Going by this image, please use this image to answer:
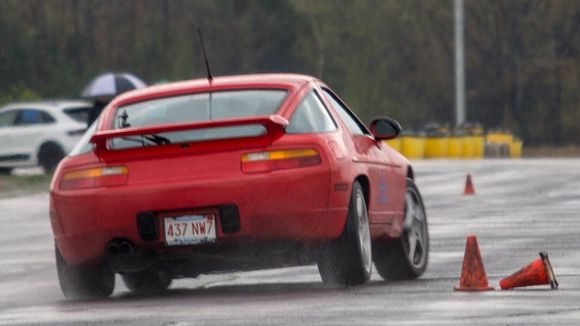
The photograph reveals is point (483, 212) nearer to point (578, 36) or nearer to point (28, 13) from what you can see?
point (578, 36)

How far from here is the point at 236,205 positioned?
11.3m

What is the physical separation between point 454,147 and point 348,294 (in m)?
43.2

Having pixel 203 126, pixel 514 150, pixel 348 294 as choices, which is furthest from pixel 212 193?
pixel 514 150

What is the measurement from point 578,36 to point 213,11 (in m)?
21.3

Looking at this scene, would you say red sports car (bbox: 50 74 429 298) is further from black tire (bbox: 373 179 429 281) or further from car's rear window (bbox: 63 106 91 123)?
car's rear window (bbox: 63 106 91 123)

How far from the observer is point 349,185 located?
460 inches

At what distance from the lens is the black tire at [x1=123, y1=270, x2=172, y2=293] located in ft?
42.3

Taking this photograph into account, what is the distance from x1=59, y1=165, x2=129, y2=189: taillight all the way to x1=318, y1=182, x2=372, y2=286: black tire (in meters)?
1.30

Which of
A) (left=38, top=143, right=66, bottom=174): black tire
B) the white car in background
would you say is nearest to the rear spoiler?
the white car in background

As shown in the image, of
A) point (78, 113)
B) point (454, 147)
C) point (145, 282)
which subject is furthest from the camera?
point (454, 147)

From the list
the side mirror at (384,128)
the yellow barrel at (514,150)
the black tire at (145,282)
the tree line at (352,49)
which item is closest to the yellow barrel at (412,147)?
the yellow barrel at (514,150)

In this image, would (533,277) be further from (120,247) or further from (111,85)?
(111,85)

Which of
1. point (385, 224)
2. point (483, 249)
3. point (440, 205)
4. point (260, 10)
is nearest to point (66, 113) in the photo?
point (440, 205)

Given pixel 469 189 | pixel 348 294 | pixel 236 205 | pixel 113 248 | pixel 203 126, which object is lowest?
pixel 469 189
